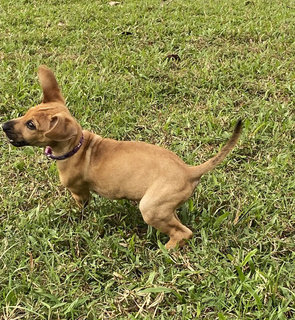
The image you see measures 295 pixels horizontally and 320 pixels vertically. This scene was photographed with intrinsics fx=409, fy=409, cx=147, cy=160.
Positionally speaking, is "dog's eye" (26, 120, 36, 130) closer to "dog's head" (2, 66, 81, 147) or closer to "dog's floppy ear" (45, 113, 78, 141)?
"dog's head" (2, 66, 81, 147)

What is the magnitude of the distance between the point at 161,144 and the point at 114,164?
142 centimetres

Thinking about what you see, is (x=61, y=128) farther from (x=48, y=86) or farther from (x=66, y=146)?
(x=48, y=86)

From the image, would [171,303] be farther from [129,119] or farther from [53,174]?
[129,119]

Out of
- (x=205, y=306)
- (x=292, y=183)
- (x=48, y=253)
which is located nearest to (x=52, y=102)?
(x=48, y=253)

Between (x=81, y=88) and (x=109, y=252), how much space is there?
2715 millimetres

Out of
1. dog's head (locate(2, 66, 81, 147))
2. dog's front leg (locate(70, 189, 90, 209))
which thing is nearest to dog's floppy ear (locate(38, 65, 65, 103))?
dog's head (locate(2, 66, 81, 147))

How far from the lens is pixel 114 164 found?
11.3 feet

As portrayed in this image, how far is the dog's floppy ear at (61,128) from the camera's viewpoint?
312 centimetres

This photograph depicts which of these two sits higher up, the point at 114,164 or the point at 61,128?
the point at 61,128

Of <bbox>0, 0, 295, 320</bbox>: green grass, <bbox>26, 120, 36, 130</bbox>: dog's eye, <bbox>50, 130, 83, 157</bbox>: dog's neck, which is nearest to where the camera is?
<bbox>0, 0, 295, 320</bbox>: green grass

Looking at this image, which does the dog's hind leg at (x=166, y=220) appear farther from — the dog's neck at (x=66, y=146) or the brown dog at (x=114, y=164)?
the dog's neck at (x=66, y=146)

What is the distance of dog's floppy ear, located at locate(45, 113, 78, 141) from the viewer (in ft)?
10.2

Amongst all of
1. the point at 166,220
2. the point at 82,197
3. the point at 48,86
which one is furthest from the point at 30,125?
the point at 166,220

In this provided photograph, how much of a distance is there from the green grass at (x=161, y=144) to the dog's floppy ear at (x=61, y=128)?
0.91m
